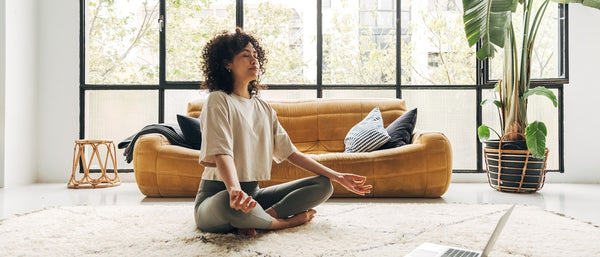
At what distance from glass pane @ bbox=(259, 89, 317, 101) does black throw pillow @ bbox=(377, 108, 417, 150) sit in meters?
1.08

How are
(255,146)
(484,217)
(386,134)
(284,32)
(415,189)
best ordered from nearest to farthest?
(255,146) < (484,217) < (415,189) < (386,134) < (284,32)

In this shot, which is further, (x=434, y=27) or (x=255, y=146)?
(x=434, y=27)

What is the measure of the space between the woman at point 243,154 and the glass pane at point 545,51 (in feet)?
9.68

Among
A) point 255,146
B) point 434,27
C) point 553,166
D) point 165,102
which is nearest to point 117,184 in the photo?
point 165,102

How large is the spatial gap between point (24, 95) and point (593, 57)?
5541 mm

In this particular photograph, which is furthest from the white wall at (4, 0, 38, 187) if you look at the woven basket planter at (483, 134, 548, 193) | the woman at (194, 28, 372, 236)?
the woven basket planter at (483, 134, 548, 193)

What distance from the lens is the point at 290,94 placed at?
14.6ft

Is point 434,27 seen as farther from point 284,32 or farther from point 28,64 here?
point 28,64

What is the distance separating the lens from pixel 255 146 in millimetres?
1929

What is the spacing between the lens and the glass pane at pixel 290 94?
445cm

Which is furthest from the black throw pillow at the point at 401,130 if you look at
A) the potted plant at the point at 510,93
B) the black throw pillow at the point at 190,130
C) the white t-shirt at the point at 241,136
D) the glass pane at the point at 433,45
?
the white t-shirt at the point at 241,136

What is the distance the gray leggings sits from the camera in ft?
5.81

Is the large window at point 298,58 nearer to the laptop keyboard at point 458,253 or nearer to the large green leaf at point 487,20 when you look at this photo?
the large green leaf at point 487,20

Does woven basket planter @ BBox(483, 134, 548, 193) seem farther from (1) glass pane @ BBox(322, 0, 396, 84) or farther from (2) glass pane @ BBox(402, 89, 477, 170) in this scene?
(1) glass pane @ BBox(322, 0, 396, 84)
